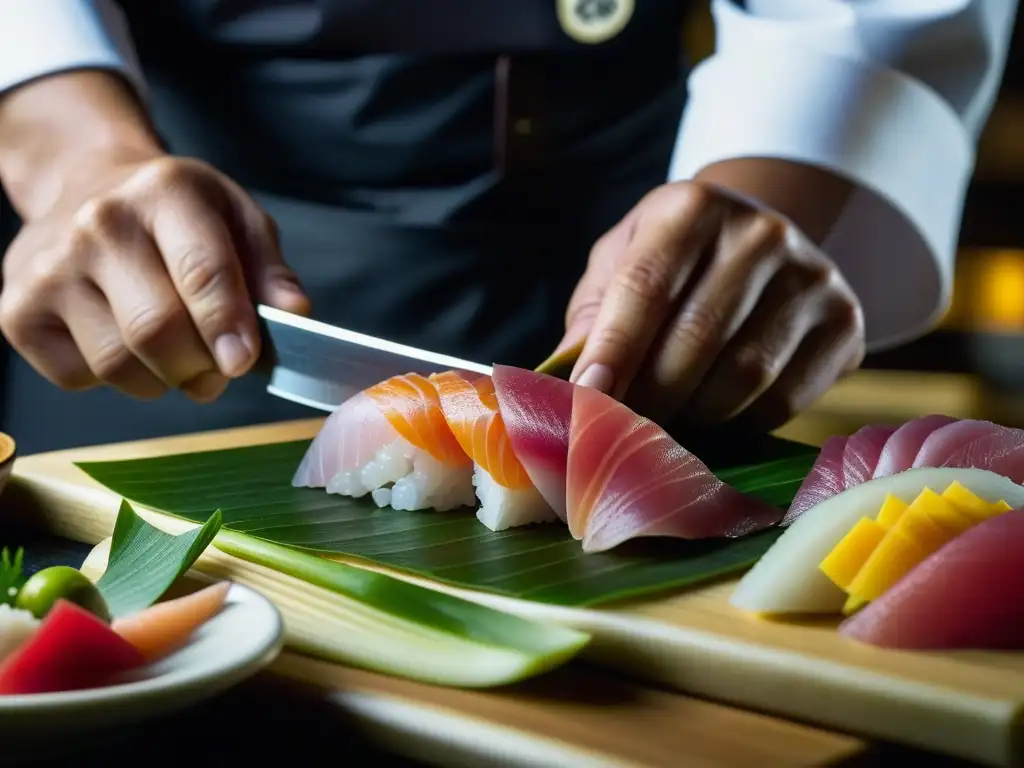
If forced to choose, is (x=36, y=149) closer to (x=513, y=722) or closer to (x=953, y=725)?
(x=513, y=722)

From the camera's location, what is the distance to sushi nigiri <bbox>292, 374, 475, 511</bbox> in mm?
1518

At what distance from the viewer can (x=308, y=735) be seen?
3.33 ft

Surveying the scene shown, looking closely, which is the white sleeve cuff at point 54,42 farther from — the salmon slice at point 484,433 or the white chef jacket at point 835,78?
the salmon slice at point 484,433

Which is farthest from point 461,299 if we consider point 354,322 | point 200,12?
point 200,12

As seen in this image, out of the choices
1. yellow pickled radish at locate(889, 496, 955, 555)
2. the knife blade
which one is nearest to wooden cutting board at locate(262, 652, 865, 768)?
yellow pickled radish at locate(889, 496, 955, 555)

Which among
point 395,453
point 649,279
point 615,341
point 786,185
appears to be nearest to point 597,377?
point 615,341

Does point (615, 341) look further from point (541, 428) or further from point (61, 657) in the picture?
point (61, 657)

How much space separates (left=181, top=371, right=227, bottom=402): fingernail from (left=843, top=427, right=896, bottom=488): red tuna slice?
3.08 feet

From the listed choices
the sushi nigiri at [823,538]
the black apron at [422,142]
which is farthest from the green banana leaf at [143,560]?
the black apron at [422,142]

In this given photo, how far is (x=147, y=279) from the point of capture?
1742mm

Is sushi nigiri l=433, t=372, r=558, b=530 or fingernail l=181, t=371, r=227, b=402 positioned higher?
sushi nigiri l=433, t=372, r=558, b=530

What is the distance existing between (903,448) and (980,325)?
3157 millimetres

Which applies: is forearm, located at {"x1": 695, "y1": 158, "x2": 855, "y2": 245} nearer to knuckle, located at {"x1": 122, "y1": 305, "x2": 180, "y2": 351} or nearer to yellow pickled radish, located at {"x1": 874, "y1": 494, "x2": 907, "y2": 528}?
knuckle, located at {"x1": 122, "y1": 305, "x2": 180, "y2": 351}

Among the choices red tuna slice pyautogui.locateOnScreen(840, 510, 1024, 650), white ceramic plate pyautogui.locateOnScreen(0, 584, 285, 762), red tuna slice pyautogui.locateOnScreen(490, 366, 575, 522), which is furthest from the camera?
red tuna slice pyautogui.locateOnScreen(490, 366, 575, 522)
